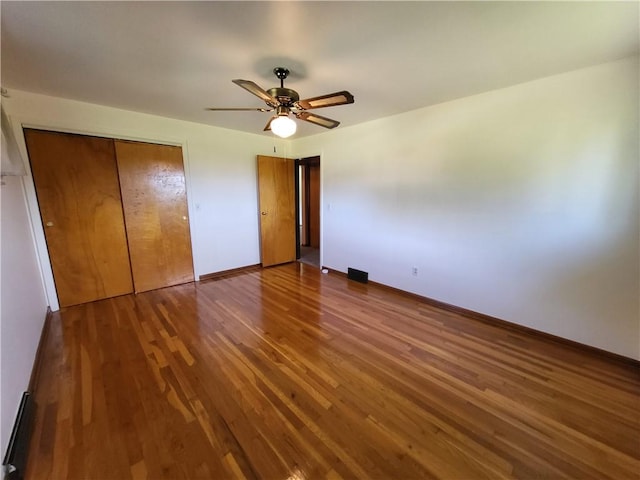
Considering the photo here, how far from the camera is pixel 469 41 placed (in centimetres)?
162

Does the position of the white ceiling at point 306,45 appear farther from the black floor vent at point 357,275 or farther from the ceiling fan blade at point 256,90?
the black floor vent at point 357,275

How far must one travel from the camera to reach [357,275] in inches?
149

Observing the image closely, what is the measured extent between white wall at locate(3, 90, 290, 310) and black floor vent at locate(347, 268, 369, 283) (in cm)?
170

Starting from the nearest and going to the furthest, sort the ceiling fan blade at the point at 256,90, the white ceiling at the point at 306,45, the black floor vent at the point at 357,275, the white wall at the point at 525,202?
the white ceiling at the point at 306,45, the ceiling fan blade at the point at 256,90, the white wall at the point at 525,202, the black floor vent at the point at 357,275

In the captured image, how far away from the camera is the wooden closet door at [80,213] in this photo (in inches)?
105

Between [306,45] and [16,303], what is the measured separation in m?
2.62

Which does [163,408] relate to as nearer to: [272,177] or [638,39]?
[272,177]

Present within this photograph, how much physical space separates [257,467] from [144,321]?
2.03 meters

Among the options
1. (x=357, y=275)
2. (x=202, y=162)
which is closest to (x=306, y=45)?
(x=202, y=162)

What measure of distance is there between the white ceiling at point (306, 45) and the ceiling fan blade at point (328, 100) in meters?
0.29

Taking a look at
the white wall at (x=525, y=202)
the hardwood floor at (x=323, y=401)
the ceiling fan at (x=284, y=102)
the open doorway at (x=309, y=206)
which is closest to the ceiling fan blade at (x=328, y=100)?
the ceiling fan at (x=284, y=102)

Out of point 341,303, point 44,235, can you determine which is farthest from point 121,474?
point 44,235

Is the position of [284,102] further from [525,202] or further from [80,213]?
[80,213]

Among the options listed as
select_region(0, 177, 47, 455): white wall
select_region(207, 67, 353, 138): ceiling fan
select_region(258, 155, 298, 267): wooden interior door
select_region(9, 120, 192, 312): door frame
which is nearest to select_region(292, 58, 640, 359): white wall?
select_region(207, 67, 353, 138): ceiling fan
